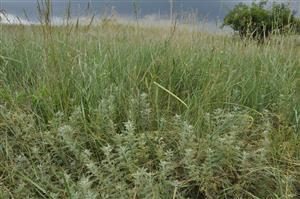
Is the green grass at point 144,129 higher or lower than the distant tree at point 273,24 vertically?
lower

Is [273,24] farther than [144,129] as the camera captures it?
Yes

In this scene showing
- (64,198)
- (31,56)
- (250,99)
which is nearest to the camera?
(64,198)

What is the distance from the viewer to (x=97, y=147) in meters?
1.86

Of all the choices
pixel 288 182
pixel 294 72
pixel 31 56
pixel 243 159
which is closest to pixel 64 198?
pixel 243 159

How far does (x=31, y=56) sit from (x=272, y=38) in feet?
7.97

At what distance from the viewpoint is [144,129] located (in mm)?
1930

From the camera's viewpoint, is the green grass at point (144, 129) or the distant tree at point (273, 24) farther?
the distant tree at point (273, 24)

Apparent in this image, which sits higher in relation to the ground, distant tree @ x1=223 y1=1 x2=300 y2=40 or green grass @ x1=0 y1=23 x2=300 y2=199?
distant tree @ x1=223 y1=1 x2=300 y2=40

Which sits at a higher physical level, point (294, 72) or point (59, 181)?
point (294, 72)

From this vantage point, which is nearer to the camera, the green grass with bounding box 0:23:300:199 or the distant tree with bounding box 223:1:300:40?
the green grass with bounding box 0:23:300:199

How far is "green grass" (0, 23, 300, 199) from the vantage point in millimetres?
1594

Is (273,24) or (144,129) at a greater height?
(273,24)

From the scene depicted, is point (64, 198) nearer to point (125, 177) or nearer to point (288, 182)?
point (125, 177)

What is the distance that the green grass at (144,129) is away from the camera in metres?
1.59
